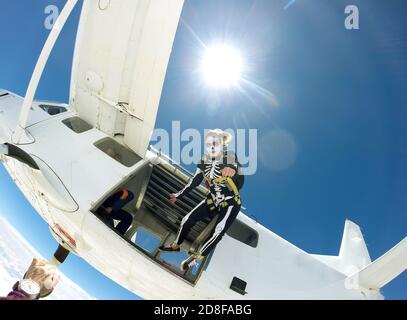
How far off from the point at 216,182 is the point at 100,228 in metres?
2.09

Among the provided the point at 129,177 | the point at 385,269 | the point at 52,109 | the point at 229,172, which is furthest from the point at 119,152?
the point at 385,269

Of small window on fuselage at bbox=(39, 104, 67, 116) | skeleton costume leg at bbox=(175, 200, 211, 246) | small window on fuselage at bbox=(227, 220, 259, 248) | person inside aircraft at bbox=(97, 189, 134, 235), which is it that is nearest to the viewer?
skeleton costume leg at bbox=(175, 200, 211, 246)

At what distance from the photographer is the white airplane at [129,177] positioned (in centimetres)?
436

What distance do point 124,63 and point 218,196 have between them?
3803 mm

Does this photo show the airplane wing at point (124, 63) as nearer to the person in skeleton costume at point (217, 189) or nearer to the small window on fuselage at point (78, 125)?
the small window on fuselage at point (78, 125)

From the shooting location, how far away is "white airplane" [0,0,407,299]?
4.36 metres

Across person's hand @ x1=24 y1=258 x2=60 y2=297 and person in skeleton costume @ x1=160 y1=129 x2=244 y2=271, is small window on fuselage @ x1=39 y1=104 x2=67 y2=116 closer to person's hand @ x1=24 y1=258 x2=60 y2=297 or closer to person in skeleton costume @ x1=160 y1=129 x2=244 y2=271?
person in skeleton costume @ x1=160 y1=129 x2=244 y2=271

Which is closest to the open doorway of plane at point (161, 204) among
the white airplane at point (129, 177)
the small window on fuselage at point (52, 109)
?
the white airplane at point (129, 177)

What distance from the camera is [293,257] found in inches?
216

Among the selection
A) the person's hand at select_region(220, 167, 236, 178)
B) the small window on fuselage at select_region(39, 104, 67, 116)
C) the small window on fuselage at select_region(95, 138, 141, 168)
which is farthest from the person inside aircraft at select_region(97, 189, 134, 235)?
the small window on fuselage at select_region(39, 104, 67, 116)

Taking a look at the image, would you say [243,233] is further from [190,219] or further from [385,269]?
[385,269]

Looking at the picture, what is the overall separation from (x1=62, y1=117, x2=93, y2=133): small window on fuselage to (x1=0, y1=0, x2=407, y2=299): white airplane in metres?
0.03
